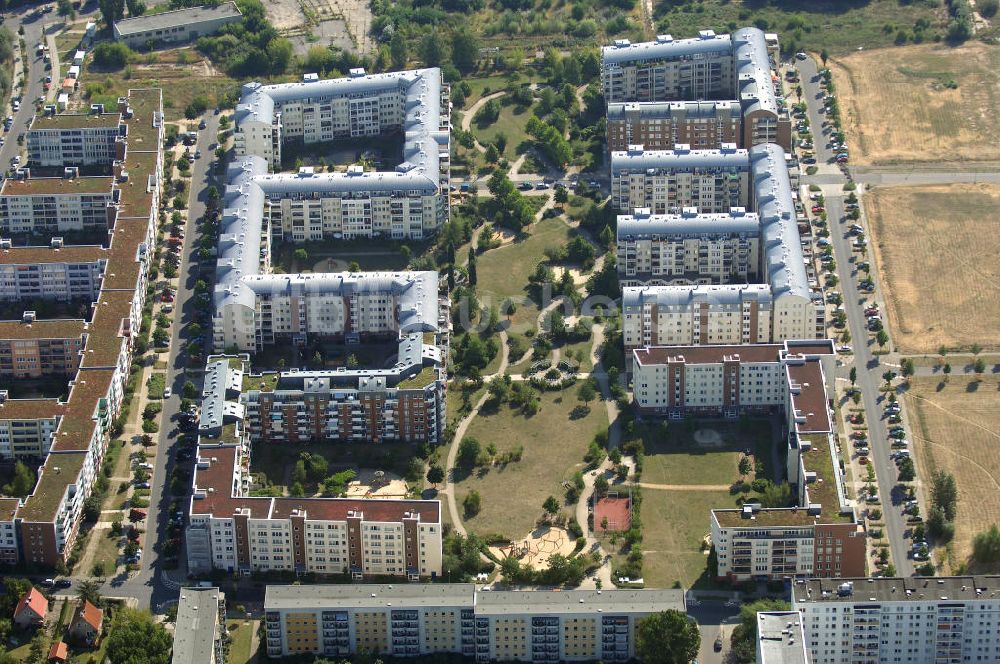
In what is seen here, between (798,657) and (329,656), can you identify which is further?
(329,656)

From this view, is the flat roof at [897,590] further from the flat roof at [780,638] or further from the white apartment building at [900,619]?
the flat roof at [780,638]

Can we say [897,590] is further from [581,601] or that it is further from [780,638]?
[581,601]

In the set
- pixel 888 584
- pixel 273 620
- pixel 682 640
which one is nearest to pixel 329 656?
pixel 273 620

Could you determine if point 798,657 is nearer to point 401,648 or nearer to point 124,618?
point 401,648

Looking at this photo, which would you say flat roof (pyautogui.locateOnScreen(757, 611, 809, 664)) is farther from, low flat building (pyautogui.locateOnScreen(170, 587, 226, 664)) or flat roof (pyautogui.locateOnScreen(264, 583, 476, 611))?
low flat building (pyautogui.locateOnScreen(170, 587, 226, 664))

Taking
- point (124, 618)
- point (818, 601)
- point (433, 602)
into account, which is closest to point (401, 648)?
point (433, 602)

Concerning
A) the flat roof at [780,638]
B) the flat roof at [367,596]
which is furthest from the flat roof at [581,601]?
the flat roof at [780,638]
